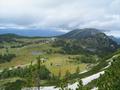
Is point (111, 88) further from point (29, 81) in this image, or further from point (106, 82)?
point (29, 81)

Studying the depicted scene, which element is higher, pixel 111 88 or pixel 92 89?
pixel 111 88

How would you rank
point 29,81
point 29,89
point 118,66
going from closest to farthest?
point 118,66 → point 29,81 → point 29,89

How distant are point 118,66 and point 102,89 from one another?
1666 cm

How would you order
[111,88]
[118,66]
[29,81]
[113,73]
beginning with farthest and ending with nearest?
1. [29,81]
2. [118,66]
3. [113,73]
4. [111,88]

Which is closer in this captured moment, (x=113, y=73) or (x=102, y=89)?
(x=102, y=89)

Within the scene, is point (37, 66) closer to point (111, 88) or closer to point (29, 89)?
point (29, 89)

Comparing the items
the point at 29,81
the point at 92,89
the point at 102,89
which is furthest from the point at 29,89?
the point at 102,89

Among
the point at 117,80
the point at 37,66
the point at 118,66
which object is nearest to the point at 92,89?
the point at 37,66

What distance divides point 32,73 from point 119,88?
256ft

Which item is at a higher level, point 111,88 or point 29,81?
point 111,88

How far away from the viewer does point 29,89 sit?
166 meters

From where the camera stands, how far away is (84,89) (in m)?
84.8

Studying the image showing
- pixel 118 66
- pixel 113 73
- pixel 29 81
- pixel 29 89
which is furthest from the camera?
pixel 29 89

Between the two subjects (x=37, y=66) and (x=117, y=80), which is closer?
(x=117, y=80)
